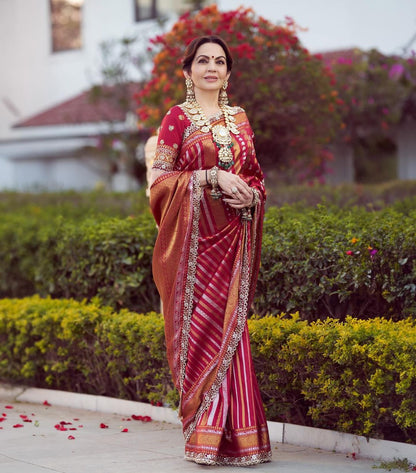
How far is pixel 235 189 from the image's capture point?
5.21m

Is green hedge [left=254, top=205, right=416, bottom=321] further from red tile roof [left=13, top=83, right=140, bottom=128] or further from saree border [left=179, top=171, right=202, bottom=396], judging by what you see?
red tile roof [left=13, top=83, right=140, bottom=128]

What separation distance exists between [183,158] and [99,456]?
1726 mm

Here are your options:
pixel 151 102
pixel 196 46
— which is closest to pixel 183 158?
pixel 196 46

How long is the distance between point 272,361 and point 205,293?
36.6 inches

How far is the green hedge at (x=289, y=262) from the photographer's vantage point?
6156mm

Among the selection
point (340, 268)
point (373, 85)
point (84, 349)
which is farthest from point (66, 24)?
point (340, 268)

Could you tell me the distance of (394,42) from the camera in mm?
16375

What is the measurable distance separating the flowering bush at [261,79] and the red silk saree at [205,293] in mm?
5278

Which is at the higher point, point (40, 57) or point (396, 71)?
point (40, 57)

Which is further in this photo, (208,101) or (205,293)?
(208,101)

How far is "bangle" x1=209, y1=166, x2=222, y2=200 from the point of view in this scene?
5.25 metres

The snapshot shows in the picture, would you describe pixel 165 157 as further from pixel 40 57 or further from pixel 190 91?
pixel 40 57

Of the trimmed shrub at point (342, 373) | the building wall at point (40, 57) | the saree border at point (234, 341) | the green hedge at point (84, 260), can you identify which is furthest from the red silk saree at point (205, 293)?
the building wall at point (40, 57)

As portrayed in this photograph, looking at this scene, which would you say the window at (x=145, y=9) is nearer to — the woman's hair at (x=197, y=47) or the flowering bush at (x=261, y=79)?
the flowering bush at (x=261, y=79)
